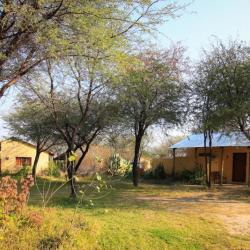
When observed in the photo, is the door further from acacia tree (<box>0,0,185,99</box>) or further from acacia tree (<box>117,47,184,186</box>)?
acacia tree (<box>0,0,185,99</box>)

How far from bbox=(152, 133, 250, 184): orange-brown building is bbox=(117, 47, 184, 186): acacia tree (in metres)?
6.78

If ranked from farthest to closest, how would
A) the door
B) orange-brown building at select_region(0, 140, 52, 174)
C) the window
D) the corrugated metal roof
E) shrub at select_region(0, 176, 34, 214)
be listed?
1. the window
2. orange-brown building at select_region(0, 140, 52, 174)
3. the door
4. the corrugated metal roof
5. shrub at select_region(0, 176, 34, 214)

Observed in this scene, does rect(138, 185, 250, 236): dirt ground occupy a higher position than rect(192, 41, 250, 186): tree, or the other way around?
rect(192, 41, 250, 186): tree

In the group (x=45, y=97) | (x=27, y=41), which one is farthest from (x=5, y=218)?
(x=45, y=97)

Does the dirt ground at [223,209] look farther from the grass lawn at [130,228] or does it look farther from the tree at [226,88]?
the tree at [226,88]

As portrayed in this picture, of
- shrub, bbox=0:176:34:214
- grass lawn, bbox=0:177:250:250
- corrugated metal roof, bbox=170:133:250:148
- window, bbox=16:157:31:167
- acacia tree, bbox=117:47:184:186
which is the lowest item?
grass lawn, bbox=0:177:250:250

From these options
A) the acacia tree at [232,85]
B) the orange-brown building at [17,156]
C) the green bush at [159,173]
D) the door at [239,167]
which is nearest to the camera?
the acacia tree at [232,85]

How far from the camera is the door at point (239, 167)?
31.4 m

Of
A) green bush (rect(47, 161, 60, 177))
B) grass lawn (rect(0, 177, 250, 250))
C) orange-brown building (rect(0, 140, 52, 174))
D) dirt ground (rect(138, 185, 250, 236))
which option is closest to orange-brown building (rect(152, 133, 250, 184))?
green bush (rect(47, 161, 60, 177))

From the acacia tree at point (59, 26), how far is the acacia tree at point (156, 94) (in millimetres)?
10966

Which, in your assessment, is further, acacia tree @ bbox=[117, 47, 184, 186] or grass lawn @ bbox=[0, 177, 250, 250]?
acacia tree @ bbox=[117, 47, 184, 186]

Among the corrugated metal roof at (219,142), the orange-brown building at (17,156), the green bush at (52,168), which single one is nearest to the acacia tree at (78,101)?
the green bush at (52,168)

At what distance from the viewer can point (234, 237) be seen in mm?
10508

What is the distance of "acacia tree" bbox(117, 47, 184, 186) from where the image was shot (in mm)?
21734
